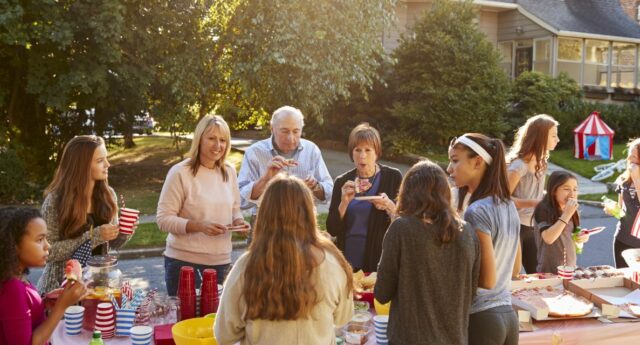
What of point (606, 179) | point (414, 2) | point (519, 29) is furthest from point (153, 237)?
point (519, 29)

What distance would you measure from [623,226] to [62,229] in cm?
482

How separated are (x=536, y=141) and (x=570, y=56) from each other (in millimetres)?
24200

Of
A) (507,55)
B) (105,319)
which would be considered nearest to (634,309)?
(105,319)

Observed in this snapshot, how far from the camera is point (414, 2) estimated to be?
25719mm

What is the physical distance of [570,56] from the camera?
2742 cm

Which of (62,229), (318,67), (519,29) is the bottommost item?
(62,229)

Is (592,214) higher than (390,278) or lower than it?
lower

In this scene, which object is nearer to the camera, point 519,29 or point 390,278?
point 390,278

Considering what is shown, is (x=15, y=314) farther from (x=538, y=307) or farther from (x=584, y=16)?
(x=584, y=16)

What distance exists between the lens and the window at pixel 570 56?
27203 mm

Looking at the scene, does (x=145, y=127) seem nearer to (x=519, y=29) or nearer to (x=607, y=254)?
(x=607, y=254)

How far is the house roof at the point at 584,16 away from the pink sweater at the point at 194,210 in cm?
2455

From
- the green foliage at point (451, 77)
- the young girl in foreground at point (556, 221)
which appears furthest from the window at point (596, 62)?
the young girl in foreground at point (556, 221)

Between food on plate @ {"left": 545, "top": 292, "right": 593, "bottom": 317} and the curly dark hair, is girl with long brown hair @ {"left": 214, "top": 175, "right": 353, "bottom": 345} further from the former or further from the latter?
food on plate @ {"left": 545, "top": 292, "right": 593, "bottom": 317}
